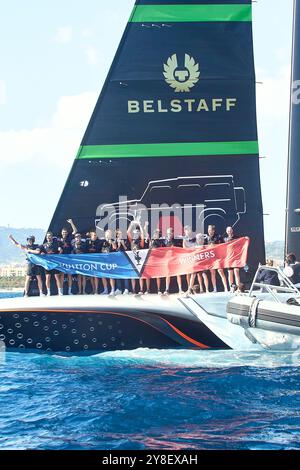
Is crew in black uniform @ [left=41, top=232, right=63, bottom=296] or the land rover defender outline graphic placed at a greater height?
the land rover defender outline graphic

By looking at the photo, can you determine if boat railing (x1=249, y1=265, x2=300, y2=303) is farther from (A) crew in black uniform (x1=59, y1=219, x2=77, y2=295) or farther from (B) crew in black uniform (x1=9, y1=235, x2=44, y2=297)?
(B) crew in black uniform (x1=9, y1=235, x2=44, y2=297)

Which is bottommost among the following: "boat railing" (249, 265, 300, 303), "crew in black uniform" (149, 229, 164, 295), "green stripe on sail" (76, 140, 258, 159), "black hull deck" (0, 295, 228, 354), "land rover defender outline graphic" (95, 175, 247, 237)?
"black hull deck" (0, 295, 228, 354)

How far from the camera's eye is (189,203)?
12867 mm

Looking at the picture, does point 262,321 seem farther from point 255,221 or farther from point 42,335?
point 42,335

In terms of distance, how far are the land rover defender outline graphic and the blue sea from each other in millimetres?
2829

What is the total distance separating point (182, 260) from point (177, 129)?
2832 mm

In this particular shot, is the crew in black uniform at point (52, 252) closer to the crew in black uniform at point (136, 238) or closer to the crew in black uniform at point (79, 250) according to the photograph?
the crew in black uniform at point (79, 250)

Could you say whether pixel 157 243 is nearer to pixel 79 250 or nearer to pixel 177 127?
pixel 79 250

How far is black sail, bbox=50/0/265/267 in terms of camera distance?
1289cm

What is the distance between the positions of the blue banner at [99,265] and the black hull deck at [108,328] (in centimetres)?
73

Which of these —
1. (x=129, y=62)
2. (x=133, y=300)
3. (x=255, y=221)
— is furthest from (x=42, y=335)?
(x=129, y=62)

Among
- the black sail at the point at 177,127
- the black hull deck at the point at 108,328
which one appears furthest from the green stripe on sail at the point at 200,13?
the black hull deck at the point at 108,328

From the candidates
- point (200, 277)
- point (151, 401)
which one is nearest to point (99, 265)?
point (200, 277)

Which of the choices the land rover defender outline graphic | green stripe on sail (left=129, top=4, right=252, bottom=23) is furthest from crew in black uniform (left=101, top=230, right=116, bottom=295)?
green stripe on sail (left=129, top=4, right=252, bottom=23)
